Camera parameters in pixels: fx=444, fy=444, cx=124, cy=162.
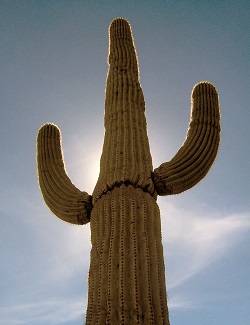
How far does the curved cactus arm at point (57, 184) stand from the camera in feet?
17.7

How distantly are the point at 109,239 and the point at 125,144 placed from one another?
4.60 ft

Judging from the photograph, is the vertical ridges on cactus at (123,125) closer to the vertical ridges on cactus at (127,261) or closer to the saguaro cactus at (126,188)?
the saguaro cactus at (126,188)

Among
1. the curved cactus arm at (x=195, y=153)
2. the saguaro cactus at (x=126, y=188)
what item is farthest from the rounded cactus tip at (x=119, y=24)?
the curved cactus arm at (x=195, y=153)

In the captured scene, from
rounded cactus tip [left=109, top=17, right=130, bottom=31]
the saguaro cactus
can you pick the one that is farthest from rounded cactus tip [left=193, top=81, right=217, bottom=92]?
rounded cactus tip [left=109, top=17, right=130, bottom=31]

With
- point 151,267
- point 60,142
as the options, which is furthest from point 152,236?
point 60,142

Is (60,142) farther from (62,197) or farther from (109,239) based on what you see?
(109,239)

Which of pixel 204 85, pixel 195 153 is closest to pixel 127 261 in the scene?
pixel 195 153

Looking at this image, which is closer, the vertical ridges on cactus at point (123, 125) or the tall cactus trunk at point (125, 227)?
the tall cactus trunk at point (125, 227)

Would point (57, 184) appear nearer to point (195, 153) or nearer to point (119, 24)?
point (195, 153)

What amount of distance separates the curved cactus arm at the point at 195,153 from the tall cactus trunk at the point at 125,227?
0.83 feet

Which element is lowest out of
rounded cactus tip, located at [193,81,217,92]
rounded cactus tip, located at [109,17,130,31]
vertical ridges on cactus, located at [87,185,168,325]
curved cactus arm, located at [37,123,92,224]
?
vertical ridges on cactus, located at [87,185,168,325]

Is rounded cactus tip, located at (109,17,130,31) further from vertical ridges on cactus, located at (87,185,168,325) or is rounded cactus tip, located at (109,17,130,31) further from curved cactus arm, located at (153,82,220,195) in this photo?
vertical ridges on cactus, located at (87,185,168,325)

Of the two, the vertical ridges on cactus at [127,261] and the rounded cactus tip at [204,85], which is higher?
the rounded cactus tip at [204,85]

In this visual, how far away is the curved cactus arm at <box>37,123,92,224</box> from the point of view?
539 centimetres
